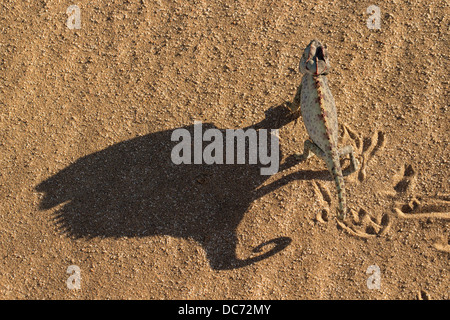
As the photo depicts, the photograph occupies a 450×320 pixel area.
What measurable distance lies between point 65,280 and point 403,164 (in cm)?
496

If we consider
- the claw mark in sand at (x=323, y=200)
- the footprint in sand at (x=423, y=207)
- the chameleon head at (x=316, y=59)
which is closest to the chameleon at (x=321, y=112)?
the chameleon head at (x=316, y=59)

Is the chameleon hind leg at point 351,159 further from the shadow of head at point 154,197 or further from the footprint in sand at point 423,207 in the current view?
the shadow of head at point 154,197

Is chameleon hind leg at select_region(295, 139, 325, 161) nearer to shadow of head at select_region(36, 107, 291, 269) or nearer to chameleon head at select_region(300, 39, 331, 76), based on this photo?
shadow of head at select_region(36, 107, 291, 269)

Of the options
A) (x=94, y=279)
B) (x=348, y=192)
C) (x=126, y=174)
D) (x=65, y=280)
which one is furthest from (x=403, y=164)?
(x=65, y=280)

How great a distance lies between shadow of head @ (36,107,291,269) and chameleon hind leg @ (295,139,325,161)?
631mm

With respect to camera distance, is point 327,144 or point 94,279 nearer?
point 327,144

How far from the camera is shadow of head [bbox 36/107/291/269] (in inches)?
208

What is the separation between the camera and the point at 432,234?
5180 millimetres

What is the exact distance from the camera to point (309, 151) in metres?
5.12

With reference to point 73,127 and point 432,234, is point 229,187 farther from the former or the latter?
point 432,234

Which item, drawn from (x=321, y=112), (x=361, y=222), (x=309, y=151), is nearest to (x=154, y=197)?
(x=309, y=151)

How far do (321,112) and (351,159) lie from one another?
871 millimetres

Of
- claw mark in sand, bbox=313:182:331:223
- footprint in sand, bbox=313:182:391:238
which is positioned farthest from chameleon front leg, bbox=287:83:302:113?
footprint in sand, bbox=313:182:391:238

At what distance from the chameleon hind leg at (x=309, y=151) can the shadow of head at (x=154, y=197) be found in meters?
0.63
